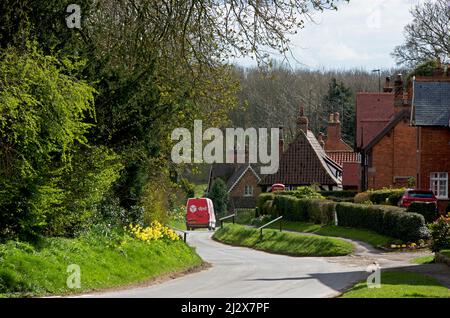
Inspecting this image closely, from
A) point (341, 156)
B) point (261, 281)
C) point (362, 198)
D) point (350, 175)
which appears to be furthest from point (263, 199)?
point (261, 281)

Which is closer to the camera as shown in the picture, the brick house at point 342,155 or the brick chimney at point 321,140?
the brick house at point 342,155

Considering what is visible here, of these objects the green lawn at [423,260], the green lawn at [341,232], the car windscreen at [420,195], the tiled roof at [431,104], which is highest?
the tiled roof at [431,104]

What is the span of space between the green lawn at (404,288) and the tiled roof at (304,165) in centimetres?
5106

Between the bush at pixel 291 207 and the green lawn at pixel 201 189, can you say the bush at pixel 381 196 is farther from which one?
the green lawn at pixel 201 189

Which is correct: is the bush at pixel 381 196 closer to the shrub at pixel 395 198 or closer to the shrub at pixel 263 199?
the shrub at pixel 395 198

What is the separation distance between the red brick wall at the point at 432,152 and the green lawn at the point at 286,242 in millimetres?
8946

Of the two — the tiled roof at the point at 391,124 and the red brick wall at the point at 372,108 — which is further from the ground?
the red brick wall at the point at 372,108

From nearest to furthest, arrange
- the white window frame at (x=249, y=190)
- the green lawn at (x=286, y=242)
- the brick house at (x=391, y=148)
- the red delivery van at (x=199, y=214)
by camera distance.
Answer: the green lawn at (x=286, y=242)
the brick house at (x=391, y=148)
the red delivery van at (x=199, y=214)
the white window frame at (x=249, y=190)

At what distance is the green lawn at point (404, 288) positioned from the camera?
656 inches

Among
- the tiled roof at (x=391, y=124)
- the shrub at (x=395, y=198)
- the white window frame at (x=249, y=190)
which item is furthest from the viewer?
the white window frame at (x=249, y=190)

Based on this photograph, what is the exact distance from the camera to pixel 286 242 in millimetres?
46906

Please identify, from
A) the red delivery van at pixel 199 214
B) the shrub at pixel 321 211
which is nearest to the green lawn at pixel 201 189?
the red delivery van at pixel 199 214

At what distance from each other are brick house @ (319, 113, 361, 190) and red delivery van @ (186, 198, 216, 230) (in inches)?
468

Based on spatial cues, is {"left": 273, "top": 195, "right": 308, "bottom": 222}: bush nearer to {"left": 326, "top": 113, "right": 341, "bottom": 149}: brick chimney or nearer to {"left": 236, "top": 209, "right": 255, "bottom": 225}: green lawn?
{"left": 236, "top": 209, "right": 255, "bottom": 225}: green lawn
